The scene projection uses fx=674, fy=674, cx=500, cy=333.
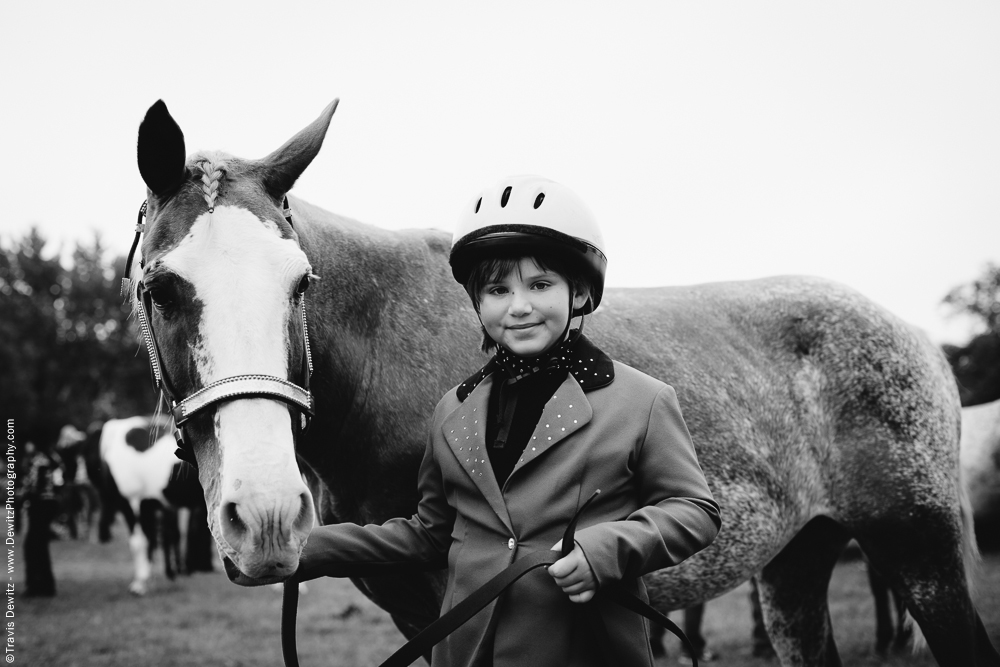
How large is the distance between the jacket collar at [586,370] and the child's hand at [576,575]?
1.79 feet

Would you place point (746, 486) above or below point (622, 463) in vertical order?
below

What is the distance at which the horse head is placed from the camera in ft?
5.22

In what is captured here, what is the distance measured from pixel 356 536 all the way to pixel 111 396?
183 ft

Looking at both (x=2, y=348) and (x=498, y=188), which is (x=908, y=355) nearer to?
(x=498, y=188)

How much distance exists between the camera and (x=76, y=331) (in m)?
50.1

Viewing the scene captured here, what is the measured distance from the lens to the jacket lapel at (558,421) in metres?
1.80

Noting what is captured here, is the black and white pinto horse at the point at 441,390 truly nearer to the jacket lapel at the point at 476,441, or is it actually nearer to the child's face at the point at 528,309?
the jacket lapel at the point at 476,441

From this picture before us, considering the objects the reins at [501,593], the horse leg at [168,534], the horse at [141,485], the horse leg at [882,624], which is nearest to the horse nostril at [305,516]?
the reins at [501,593]

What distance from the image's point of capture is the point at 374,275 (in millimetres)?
2748

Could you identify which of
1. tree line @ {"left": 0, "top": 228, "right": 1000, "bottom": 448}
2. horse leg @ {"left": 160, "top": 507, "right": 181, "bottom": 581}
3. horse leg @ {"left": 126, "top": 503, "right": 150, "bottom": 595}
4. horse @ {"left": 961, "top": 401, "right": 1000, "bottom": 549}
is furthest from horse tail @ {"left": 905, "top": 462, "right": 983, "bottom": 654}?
tree line @ {"left": 0, "top": 228, "right": 1000, "bottom": 448}

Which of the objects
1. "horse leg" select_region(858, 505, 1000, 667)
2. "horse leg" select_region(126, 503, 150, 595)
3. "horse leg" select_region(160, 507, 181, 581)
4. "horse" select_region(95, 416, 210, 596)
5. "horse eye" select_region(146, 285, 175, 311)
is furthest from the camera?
"horse leg" select_region(160, 507, 181, 581)

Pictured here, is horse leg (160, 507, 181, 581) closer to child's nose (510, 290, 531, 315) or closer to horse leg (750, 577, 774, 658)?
horse leg (750, 577, 774, 658)

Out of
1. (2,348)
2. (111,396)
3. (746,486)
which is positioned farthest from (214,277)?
(111,396)

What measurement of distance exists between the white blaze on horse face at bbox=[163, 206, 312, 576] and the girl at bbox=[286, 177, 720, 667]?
0.26 metres
